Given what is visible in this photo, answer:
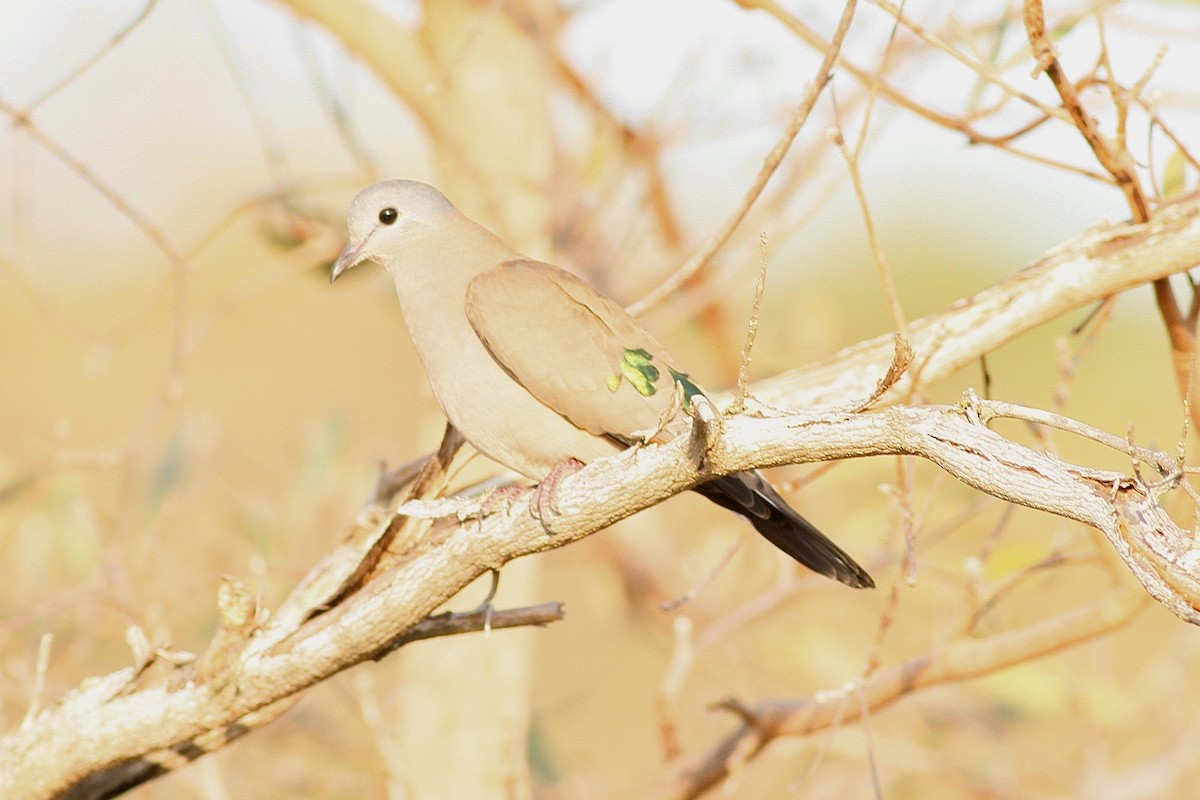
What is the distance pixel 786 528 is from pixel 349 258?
138 cm

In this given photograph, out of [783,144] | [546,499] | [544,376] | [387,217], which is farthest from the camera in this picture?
[387,217]

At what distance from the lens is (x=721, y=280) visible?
532 centimetres

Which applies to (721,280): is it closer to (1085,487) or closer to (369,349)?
(1085,487)

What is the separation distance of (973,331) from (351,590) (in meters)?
1.45

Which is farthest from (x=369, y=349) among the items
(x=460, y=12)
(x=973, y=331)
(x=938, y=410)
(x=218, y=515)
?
(x=938, y=410)

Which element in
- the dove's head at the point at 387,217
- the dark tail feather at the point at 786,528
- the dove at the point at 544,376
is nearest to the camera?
the dark tail feather at the point at 786,528

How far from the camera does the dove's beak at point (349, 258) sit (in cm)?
343

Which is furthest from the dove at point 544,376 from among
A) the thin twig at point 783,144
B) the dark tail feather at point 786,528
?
the thin twig at point 783,144

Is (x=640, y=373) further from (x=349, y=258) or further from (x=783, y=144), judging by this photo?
(x=349, y=258)

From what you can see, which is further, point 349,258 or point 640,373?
point 349,258

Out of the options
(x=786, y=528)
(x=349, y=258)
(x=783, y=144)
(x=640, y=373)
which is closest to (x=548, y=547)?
(x=640, y=373)

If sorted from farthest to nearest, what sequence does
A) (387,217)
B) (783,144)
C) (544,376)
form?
(387,217) → (544,376) → (783,144)

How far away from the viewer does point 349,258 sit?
11.3 ft

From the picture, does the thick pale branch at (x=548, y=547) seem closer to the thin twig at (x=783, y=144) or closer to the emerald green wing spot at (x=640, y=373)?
the emerald green wing spot at (x=640, y=373)
